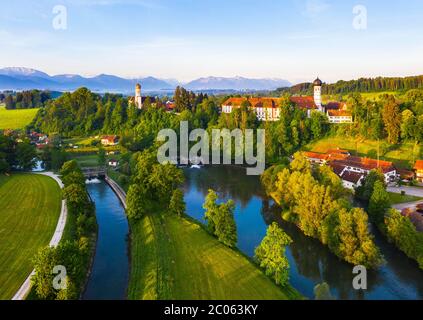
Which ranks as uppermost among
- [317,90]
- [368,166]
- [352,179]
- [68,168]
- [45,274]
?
[317,90]

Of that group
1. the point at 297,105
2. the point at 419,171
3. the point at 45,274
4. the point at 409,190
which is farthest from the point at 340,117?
the point at 45,274

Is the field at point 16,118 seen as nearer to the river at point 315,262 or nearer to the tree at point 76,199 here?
the tree at point 76,199

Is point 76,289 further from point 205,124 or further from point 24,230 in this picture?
point 205,124

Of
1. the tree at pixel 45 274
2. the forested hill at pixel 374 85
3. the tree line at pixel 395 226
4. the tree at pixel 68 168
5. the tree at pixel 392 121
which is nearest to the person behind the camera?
the tree at pixel 45 274

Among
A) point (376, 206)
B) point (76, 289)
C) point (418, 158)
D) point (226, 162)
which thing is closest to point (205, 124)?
point (226, 162)

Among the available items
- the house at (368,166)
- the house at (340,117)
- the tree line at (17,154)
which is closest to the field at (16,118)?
the tree line at (17,154)

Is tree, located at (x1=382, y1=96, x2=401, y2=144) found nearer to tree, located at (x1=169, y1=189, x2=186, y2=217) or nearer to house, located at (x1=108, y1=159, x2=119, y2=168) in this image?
tree, located at (x1=169, y1=189, x2=186, y2=217)

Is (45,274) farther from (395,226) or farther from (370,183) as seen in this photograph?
(370,183)
